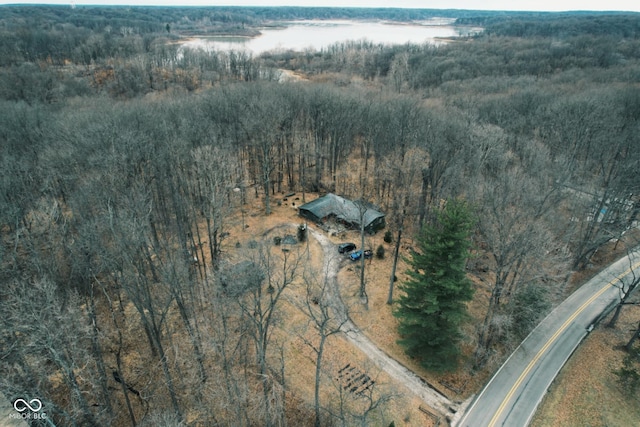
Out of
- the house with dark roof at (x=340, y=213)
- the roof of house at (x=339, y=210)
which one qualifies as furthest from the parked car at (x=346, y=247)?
the roof of house at (x=339, y=210)

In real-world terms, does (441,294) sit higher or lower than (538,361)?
higher

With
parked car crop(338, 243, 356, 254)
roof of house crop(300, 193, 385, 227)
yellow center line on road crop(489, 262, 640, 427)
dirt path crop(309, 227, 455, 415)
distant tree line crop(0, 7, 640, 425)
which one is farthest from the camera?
roof of house crop(300, 193, 385, 227)

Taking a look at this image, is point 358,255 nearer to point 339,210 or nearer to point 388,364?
point 339,210

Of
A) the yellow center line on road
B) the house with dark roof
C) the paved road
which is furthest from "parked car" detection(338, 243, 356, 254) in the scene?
the yellow center line on road

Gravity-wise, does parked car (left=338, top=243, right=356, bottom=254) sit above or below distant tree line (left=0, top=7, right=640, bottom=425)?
below

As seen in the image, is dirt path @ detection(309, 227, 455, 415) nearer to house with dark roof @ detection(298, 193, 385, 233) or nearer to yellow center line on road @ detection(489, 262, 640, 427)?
yellow center line on road @ detection(489, 262, 640, 427)

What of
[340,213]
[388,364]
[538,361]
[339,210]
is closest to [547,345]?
[538,361]

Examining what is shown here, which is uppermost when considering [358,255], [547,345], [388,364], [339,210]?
[339,210]

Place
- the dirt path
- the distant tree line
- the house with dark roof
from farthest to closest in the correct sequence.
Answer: the house with dark roof
the dirt path
the distant tree line
